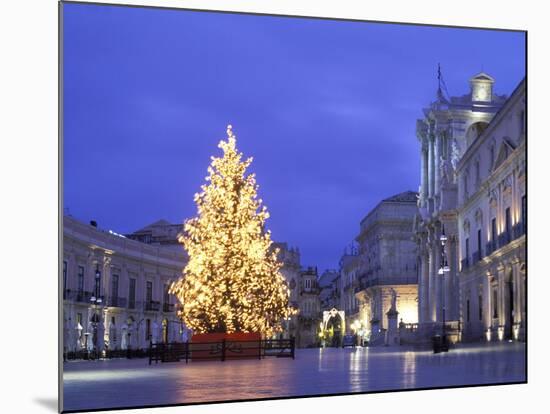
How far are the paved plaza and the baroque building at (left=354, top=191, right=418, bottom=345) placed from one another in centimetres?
62

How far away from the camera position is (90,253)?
1542 cm

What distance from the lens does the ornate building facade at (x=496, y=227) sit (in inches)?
654

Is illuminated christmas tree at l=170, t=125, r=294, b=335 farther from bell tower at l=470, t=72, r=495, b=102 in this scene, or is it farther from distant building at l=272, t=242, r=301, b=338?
bell tower at l=470, t=72, r=495, b=102

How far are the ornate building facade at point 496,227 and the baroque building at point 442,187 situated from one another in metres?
0.18

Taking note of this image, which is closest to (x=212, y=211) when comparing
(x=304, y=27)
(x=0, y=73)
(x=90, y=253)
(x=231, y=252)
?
(x=231, y=252)

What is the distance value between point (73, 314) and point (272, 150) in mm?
3482

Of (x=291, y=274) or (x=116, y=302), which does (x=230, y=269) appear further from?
(x=116, y=302)

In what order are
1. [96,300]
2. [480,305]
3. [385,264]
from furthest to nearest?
[385,264]
[480,305]
[96,300]

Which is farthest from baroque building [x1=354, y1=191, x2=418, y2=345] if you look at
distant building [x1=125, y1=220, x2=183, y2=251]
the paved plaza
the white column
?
distant building [x1=125, y1=220, x2=183, y2=251]

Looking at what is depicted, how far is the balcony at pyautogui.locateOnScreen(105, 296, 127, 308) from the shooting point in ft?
52.6

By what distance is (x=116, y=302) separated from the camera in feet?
52.9

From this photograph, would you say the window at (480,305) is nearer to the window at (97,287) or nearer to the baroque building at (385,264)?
the baroque building at (385,264)

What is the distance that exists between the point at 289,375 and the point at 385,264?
389 cm

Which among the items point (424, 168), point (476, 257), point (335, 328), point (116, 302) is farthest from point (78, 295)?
point (476, 257)
